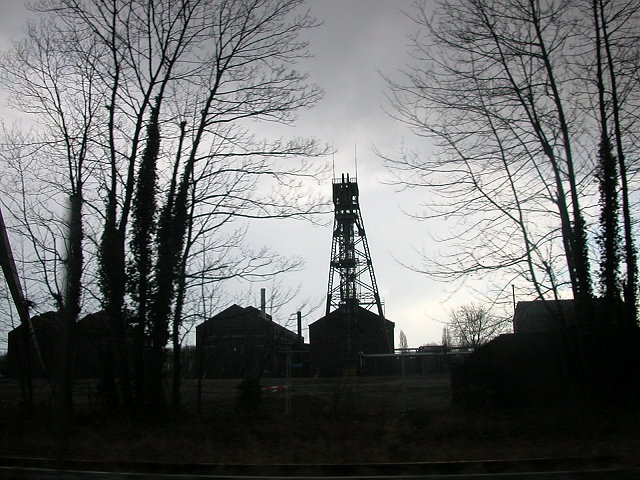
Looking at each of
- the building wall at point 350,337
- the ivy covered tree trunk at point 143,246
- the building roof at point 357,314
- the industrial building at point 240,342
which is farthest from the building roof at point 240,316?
the building roof at point 357,314

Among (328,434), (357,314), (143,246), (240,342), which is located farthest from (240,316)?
(357,314)

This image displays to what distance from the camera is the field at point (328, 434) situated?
10367 millimetres

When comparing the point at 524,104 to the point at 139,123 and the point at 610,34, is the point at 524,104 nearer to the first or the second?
the point at 610,34

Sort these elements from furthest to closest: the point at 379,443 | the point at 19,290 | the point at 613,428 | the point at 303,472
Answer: the point at 19,290 → the point at 613,428 → the point at 379,443 → the point at 303,472

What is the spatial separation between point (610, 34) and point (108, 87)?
1633 cm

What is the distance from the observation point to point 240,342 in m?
22.1

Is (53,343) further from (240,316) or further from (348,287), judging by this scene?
(348,287)

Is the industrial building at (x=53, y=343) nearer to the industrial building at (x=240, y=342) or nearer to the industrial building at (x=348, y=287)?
the industrial building at (x=240, y=342)

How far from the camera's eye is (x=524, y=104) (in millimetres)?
17594

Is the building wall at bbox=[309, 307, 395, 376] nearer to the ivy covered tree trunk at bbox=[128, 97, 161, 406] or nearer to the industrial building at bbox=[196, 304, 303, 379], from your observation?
the industrial building at bbox=[196, 304, 303, 379]

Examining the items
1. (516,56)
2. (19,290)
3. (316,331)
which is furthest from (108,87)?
(316,331)

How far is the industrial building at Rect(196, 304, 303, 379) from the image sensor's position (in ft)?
60.6

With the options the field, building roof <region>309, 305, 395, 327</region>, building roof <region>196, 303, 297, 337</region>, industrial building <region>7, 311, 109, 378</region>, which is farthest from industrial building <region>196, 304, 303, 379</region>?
building roof <region>309, 305, 395, 327</region>

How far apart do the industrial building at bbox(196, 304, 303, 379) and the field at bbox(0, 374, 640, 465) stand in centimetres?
173
